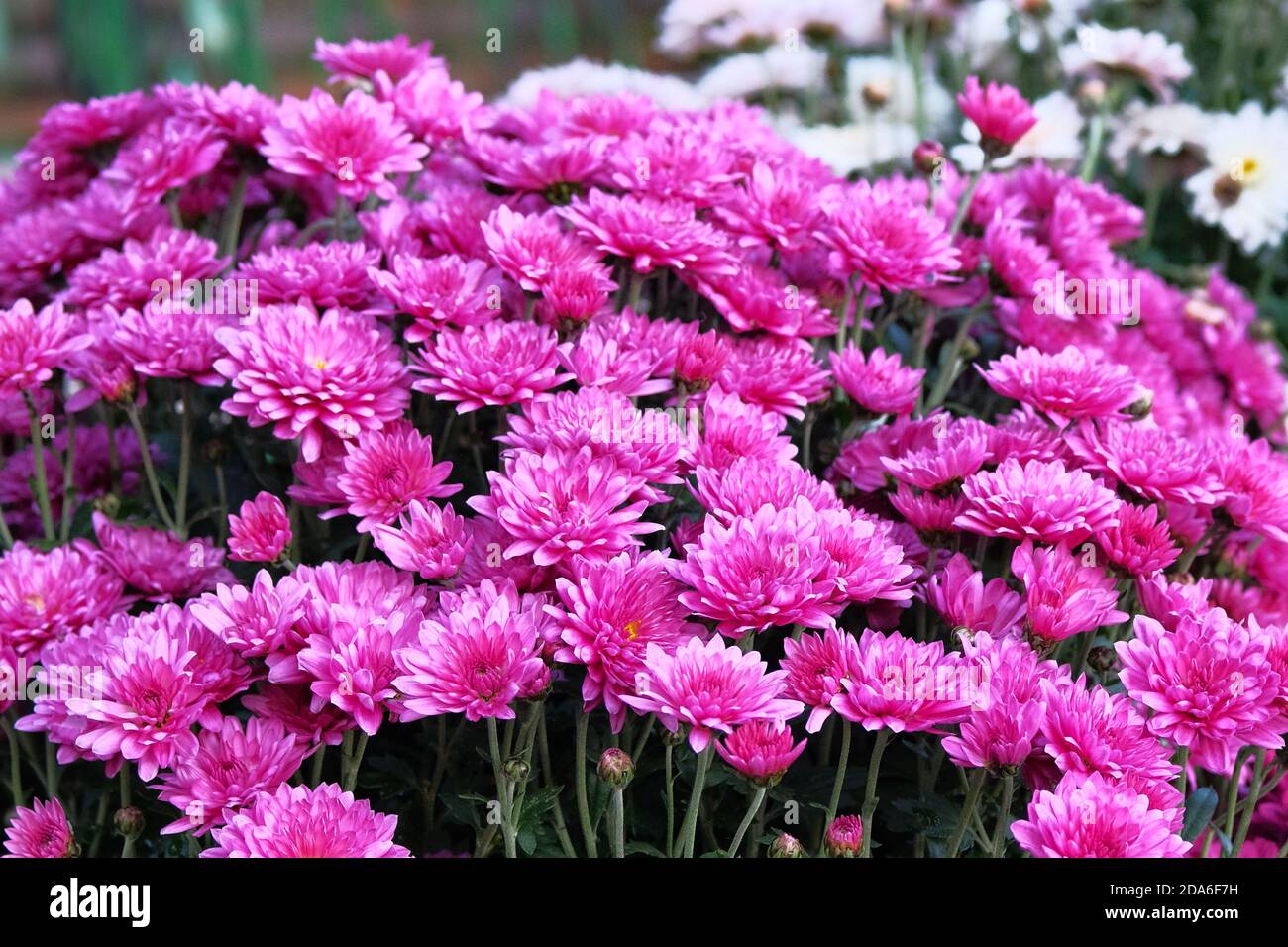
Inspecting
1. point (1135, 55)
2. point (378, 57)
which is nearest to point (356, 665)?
point (378, 57)

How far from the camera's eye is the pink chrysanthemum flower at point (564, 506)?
109 cm

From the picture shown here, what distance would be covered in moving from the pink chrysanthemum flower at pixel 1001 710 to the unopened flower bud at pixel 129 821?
2.27 feet

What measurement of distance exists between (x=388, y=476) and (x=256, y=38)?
6.39 feet

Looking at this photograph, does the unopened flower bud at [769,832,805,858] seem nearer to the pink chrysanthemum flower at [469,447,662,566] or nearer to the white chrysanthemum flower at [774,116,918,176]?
the pink chrysanthemum flower at [469,447,662,566]

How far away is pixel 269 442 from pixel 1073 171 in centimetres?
176

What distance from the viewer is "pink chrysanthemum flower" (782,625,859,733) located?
3.47 ft

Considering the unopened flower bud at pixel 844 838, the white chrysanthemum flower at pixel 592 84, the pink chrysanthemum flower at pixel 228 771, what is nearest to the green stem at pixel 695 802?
the unopened flower bud at pixel 844 838

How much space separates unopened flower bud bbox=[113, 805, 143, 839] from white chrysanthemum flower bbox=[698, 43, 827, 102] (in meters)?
1.87

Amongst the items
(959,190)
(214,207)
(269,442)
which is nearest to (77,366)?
(269,442)

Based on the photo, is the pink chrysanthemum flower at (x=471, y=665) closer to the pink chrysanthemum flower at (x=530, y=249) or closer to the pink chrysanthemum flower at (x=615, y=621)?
the pink chrysanthemum flower at (x=615, y=621)

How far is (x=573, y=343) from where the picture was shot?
134cm

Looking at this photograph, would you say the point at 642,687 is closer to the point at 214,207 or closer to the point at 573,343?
the point at 573,343

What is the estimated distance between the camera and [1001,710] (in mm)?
1039

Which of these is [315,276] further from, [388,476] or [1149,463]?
[1149,463]
